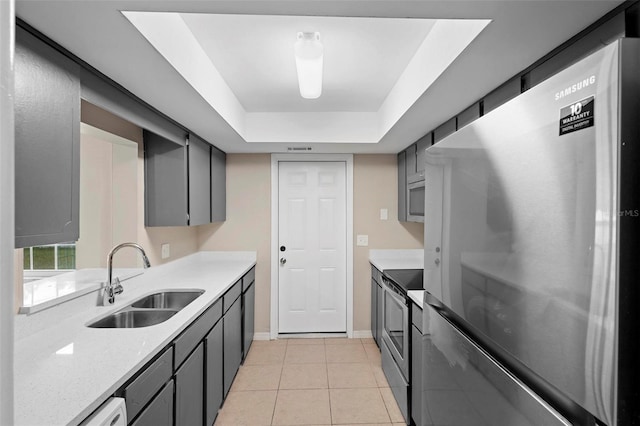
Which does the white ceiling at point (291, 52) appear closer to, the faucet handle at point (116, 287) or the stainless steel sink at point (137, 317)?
the faucet handle at point (116, 287)

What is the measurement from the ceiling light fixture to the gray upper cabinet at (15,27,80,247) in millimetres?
967

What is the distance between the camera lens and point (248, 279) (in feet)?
10.7

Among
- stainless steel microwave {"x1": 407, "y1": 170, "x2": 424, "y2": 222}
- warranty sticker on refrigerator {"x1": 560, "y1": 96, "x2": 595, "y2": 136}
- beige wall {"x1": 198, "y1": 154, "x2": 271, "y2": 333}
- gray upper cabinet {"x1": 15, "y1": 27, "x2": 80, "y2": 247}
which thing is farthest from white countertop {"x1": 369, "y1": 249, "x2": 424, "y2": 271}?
warranty sticker on refrigerator {"x1": 560, "y1": 96, "x2": 595, "y2": 136}

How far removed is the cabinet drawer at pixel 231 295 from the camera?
242 cm

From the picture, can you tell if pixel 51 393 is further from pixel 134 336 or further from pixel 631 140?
pixel 631 140

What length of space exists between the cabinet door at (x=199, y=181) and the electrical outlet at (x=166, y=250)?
342 millimetres

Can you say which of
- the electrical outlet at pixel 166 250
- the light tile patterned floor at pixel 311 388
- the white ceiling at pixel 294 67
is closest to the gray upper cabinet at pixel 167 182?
the electrical outlet at pixel 166 250

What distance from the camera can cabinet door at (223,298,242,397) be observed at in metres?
2.45

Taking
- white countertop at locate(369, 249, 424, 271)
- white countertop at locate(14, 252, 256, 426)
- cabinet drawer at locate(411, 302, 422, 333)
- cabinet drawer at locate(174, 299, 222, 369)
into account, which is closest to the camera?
white countertop at locate(14, 252, 256, 426)

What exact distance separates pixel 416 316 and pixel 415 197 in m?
1.34

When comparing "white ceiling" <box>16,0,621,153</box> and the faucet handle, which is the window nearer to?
the faucet handle

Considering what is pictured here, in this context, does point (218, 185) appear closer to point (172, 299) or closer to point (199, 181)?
point (199, 181)

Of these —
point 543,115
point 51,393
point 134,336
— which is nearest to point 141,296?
point 134,336

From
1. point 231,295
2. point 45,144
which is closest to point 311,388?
point 231,295
